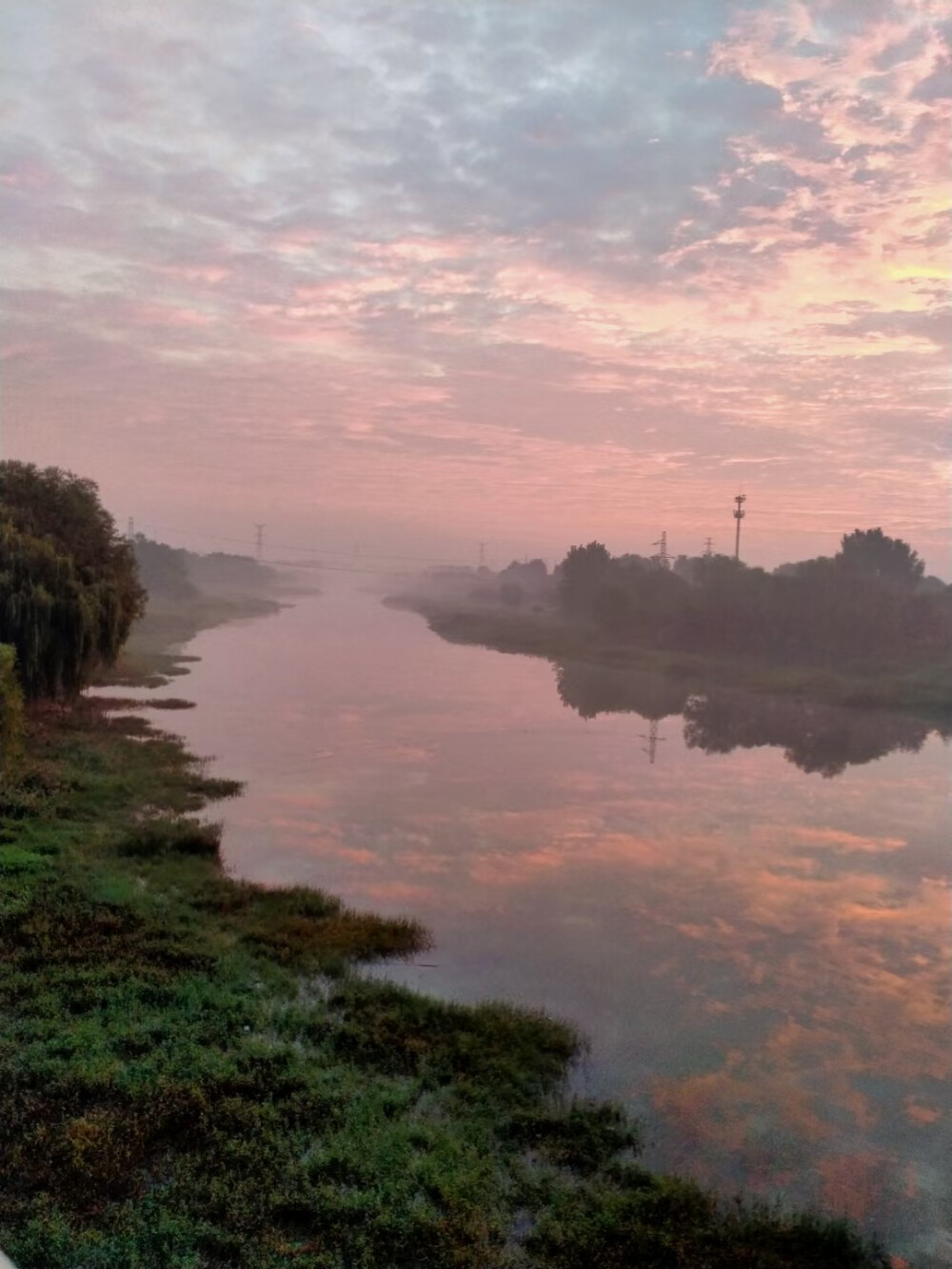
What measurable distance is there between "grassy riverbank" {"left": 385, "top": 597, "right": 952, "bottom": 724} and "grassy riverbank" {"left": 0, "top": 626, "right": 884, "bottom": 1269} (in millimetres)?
36441

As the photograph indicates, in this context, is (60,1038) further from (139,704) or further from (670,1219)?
(139,704)

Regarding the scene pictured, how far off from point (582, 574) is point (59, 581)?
2475 inches

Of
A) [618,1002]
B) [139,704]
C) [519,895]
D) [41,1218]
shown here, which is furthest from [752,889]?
[139,704]

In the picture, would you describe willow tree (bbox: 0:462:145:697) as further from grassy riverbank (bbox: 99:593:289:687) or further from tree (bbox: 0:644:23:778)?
grassy riverbank (bbox: 99:593:289:687)

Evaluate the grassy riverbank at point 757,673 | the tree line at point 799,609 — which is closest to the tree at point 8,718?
the grassy riverbank at point 757,673

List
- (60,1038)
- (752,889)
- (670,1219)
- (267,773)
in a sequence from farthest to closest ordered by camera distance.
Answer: (267,773)
(752,889)
(60,1038)
(670,1219)

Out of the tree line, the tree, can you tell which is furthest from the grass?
the tree line

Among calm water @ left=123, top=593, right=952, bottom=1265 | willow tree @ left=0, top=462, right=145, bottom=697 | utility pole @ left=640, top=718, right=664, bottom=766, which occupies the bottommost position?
calm water @ left=123, top=593, right=952, bottom=1265

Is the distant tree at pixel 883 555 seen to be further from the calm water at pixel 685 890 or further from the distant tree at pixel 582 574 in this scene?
the calm water at pixel 685 890

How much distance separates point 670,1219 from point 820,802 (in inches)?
749

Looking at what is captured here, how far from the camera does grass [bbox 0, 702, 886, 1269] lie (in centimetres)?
696

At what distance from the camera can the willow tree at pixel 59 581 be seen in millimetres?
25062

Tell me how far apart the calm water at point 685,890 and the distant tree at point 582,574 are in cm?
4631

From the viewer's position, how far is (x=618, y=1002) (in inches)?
472
